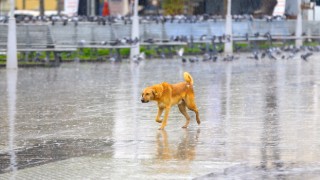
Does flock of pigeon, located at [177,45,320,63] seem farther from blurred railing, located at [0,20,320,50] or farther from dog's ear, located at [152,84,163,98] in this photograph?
dog's ear, located at [152,84,163,98]

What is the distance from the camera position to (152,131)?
14547 millimetres

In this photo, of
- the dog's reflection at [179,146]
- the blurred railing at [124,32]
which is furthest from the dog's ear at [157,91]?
the blurred railing at [124,32]

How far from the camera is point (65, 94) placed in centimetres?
2153

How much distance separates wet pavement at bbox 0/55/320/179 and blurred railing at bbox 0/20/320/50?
22.1 feet

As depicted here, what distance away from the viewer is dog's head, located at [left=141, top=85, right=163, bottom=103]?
13758 mm

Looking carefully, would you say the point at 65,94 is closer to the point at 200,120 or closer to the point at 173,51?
the point at 200,120

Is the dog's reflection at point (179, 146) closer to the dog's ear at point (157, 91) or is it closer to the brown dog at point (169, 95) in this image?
the brown dog at point (169, 95)

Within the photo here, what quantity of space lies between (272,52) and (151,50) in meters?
4.53

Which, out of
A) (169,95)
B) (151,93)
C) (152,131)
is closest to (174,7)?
(152,131)

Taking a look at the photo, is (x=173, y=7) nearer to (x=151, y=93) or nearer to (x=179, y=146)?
(x=151, y=93)

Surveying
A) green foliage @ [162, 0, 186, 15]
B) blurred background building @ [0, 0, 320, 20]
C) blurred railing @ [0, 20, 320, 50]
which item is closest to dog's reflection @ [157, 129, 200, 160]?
blurred railing @ [0, 20, 320, 50]

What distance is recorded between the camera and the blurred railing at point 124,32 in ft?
109

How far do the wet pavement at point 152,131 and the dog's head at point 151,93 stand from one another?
510 mm

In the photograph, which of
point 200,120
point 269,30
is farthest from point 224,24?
point 200,120
